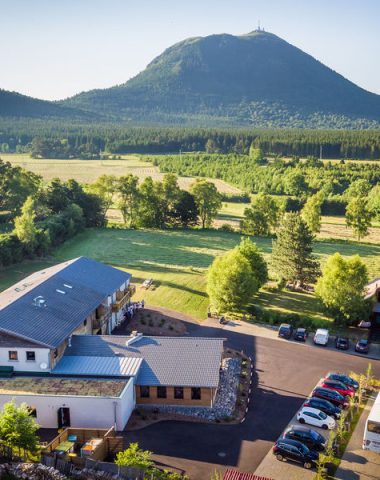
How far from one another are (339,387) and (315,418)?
5187 mm

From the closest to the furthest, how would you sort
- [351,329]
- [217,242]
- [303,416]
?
[303,416]
[351,329]
[217,242]

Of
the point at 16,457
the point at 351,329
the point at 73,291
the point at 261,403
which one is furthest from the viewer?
the point at 351,329

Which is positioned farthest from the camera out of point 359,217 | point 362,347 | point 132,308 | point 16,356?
point 359,217

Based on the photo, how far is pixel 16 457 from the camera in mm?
30000

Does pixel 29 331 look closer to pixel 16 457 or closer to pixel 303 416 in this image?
pixel 16 457

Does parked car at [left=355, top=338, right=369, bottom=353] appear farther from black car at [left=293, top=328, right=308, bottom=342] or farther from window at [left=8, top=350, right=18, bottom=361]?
window at [left=8, top=350, right=18, bottom=361]

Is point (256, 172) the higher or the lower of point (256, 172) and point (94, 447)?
the higher

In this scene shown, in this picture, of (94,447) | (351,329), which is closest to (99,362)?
(94,447)

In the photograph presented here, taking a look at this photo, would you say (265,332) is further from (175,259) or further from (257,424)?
(175,259)

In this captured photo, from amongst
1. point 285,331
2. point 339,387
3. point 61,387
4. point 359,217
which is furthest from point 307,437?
point 359,217

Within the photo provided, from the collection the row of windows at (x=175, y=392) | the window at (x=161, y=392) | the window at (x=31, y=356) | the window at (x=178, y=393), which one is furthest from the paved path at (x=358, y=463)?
the window at (x=31, y=356)

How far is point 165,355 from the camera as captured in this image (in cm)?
4119

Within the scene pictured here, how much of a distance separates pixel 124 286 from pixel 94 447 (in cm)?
2633

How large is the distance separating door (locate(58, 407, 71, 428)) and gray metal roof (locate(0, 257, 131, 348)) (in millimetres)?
5073
